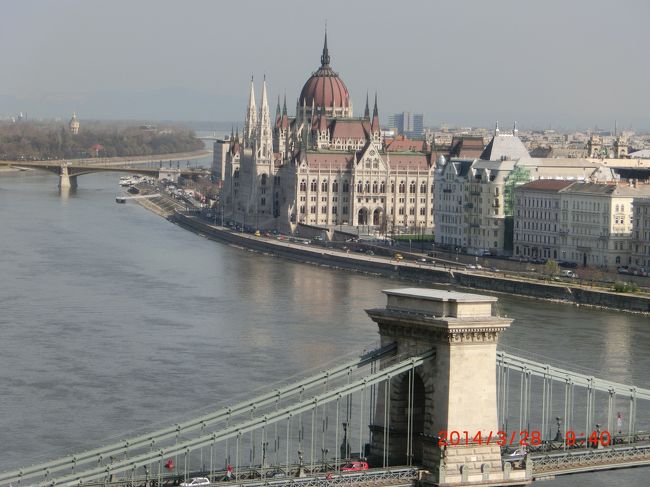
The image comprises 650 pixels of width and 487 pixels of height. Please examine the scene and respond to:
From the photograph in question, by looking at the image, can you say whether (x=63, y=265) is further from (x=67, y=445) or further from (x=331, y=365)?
(x=67, y=445)

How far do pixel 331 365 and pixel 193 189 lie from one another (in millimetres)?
61844

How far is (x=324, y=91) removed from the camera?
75.7 meters

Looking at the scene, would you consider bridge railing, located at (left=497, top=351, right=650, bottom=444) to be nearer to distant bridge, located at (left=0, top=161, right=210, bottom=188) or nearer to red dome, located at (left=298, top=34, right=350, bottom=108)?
red dome, located at (left=298, top=34, right=350, bottom=108)

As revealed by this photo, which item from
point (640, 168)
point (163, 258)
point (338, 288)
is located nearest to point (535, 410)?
point (338, 288)

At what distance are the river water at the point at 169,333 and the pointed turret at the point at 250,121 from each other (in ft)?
55.8

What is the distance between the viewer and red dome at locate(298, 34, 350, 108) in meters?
75.6

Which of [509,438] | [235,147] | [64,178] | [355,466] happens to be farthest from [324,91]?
[355,466]

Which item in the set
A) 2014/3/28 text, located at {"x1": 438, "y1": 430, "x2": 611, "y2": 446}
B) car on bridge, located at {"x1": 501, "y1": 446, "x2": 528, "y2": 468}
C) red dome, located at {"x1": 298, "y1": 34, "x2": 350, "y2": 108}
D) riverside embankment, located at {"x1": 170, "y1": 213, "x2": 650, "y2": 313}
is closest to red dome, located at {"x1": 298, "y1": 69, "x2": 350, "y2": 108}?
red dome, located at {"x1": 298, "y1": 34, "x2": 350, "y2": 108}

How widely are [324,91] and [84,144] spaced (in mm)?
67307

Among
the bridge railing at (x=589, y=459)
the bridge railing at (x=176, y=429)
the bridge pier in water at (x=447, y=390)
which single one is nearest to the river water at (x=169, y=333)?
the bridge railing at (x=589, y=459)

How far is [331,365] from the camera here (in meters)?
28.2

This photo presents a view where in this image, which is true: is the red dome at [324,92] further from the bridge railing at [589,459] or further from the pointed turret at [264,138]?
the bridge railing at [589,459]

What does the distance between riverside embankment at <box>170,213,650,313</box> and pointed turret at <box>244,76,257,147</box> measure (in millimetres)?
9875

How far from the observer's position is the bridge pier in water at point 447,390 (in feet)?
56.7
